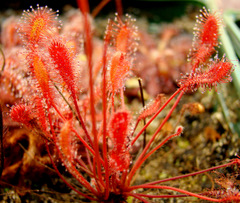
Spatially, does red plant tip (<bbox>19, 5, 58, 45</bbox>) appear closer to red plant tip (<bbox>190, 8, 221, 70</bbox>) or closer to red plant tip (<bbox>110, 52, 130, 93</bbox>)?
red plant tip (<bbox>110, 52, 130, 93</bbox>)

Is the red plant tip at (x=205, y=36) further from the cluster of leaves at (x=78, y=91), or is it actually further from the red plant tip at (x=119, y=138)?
the red plant tip at (x=119, y=138)

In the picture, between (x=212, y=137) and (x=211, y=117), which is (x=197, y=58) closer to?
(x=212, y=137)

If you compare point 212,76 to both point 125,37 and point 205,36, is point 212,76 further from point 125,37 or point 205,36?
point 125,37

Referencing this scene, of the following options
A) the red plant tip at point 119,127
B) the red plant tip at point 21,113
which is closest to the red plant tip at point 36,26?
the red plant tip at point 21,113

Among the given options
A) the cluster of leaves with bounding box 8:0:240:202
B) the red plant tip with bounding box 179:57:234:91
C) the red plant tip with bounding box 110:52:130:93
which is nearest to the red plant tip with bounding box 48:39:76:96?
the cluster of leaves with bounding box 8:0:240:202

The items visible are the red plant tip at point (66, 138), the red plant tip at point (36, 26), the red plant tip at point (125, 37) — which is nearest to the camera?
the red plant tip at point (66, 138)
